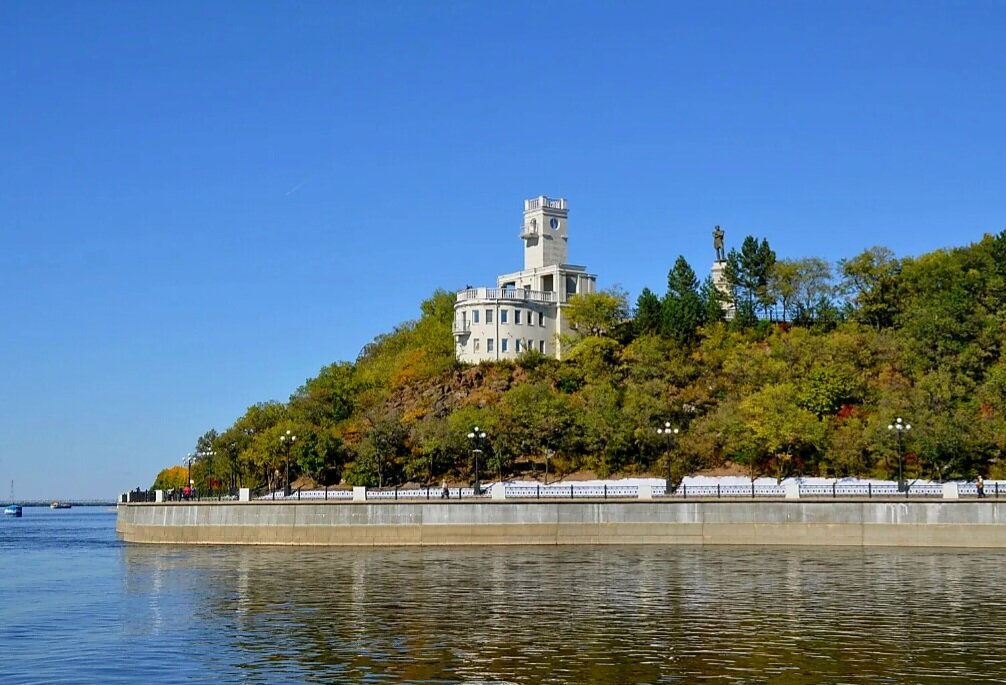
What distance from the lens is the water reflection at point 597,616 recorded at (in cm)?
2716

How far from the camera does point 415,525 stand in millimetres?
68750

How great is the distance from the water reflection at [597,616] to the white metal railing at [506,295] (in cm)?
5341

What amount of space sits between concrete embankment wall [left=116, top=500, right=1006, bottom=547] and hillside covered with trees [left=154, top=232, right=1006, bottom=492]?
1539 cm

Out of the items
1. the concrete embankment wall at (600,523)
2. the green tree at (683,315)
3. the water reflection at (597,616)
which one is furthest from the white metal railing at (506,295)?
the water reflection at (597,616)

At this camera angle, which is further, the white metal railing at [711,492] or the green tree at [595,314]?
the green tree at [595,314]

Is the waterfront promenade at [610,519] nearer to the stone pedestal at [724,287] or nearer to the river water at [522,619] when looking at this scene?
the river water at [522,619]

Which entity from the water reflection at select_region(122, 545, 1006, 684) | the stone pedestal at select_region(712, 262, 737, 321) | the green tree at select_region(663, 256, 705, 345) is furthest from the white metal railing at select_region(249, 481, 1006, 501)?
the stone pedestal at select_region(712, 262, 737, 321)

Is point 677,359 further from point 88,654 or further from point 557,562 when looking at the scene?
point 88,654

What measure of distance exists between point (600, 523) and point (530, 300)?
156ft

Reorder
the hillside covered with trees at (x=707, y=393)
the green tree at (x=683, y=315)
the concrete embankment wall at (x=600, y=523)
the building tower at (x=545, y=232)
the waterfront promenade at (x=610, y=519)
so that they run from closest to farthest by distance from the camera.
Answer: the concrete embankment wall at (x=600, y=523) < the waterfront promenade at (x=610, y=519) < the hillside covered with trees at (x=707, y=393) < the green tree at (x=683, y=315) < the building tower at (x=545, y=232)

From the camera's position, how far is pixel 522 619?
35.4 m

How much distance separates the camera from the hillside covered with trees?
82812 millimetres

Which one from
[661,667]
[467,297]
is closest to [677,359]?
[467,297]

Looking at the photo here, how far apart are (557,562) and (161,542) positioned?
32.7m
